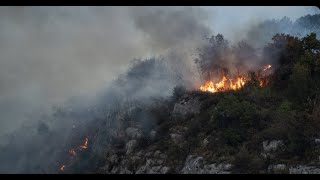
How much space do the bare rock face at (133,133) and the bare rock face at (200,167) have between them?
1315 centimetres

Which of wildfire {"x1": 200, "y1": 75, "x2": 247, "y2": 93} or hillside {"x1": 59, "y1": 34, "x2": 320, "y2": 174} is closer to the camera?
hillside {"x1": 59, "y1": 34, "x2": 320, "y2": 174}

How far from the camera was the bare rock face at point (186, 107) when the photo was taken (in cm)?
4881

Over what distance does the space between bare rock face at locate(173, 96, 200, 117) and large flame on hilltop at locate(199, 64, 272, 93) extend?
15.6 feet

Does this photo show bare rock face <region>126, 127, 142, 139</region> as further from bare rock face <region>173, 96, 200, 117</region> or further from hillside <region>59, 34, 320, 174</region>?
bare rock face <region>173, 96, 200, 117</region>

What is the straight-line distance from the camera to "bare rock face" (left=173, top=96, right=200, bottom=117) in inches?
1922

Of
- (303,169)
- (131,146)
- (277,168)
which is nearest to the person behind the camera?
(303,169)

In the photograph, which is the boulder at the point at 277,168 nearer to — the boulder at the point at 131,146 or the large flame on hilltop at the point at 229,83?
the large flame on hilltop at the point at 229,83

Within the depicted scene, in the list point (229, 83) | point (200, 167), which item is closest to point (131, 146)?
point (200, 167)

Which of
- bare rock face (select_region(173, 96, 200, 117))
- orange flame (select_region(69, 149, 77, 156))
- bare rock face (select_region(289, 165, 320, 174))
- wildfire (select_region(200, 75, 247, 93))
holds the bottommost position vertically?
bare rock face (select_region(289, 165, 320, 174))

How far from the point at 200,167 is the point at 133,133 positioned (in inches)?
724

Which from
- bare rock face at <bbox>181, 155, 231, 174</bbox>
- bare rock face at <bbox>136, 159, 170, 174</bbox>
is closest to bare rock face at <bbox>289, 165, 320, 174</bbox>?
bare rock face at <bbox>181, 155, 231, 174</bbox>

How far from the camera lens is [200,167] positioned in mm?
34438

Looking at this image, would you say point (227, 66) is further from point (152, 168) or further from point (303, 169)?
point (303, 169)

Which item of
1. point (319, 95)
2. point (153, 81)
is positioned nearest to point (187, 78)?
point (153, 81)
